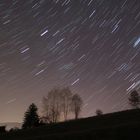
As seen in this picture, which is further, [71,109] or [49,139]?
[71,109]

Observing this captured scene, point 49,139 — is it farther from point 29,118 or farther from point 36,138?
point 29,118

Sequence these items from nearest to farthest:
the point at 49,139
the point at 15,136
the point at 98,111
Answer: the point at 49,139 < the point at 15,136 < the point at 98,111

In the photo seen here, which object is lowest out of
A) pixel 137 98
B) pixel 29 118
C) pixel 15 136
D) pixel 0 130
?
pixel 15 136

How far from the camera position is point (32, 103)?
2697 inches

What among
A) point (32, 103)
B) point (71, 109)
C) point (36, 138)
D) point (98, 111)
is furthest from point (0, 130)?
point (98, 111)

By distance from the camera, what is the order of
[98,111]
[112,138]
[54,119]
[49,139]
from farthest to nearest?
1. [98,111]
2. [54,119]
3. [49,139]
4. [112,138]

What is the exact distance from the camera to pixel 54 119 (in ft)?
239

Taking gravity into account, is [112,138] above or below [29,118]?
below

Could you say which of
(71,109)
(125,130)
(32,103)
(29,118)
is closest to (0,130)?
(29,118)

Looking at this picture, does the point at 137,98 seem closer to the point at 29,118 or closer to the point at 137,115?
the point at 29,118

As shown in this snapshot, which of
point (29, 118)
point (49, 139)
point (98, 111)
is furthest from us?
point (98, 111)

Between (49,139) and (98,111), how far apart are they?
177ft

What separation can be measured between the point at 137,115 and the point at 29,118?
34653 millimetres

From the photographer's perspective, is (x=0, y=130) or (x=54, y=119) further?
(x=54, y=119)
